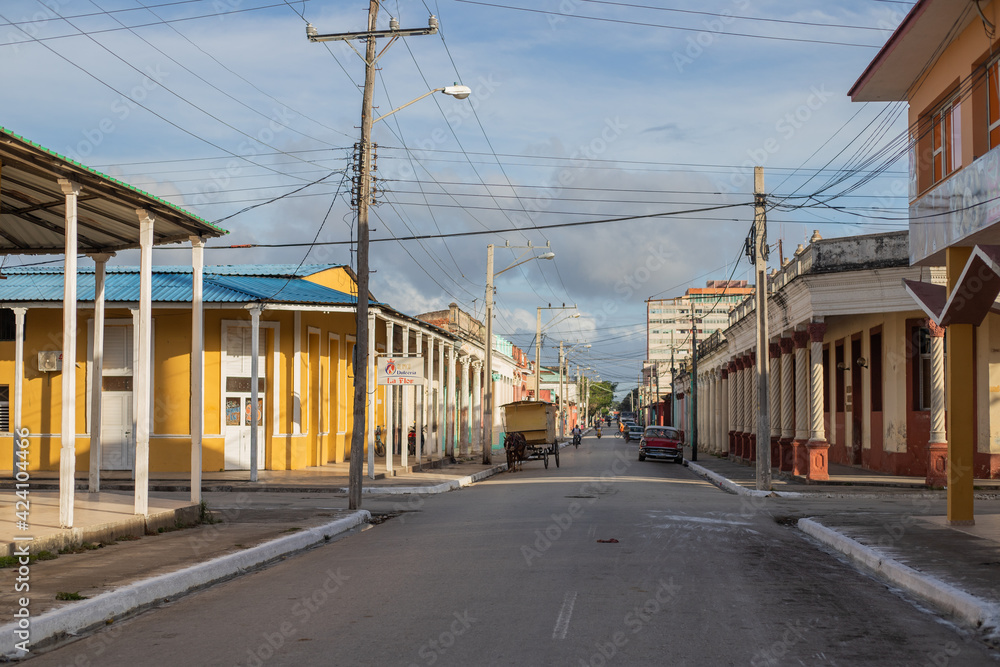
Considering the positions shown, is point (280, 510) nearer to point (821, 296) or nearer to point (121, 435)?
point (121, 435)

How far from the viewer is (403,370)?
25391 millimetres

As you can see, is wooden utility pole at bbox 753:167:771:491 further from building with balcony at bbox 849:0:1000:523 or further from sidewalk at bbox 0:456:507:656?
sidewalk at bbox 0:456:507:656

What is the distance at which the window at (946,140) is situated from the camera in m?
15.7

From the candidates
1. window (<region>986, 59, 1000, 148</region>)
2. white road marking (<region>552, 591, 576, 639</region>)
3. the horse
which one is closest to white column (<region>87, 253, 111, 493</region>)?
white road marking (<region>552, 591, 576, 639</region>)

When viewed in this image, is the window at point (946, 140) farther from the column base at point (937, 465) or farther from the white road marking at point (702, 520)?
the column base at point (937, 465)

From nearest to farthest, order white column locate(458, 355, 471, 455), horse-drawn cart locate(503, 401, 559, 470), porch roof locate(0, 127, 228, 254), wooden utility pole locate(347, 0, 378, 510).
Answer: porch roof locate(0, 127, 228, 254) → wooden utility pole locate(347, 0, 378, 510) → horse-drawn cart locate(503, 401, 559, 470) → white column locate(458, 355, 471, 455)

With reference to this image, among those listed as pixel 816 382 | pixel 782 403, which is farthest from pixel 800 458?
pixel 782 403

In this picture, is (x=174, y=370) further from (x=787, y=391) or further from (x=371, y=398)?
(x=787, y=391)

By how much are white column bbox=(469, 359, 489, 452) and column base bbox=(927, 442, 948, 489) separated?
87.7 ft

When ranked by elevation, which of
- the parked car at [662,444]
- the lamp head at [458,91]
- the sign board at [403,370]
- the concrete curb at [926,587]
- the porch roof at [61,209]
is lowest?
the parked car at [662,444]

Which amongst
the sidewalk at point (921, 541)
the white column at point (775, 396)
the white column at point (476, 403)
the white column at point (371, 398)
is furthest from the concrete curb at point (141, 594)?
the white column at point (476, 403)

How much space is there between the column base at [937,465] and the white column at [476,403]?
26.7 m

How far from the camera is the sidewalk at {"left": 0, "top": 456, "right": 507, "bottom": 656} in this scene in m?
8.25

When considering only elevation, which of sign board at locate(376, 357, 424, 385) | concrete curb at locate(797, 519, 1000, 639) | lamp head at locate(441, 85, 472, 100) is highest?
lamp head at locate(441, 85, 472, 100)
